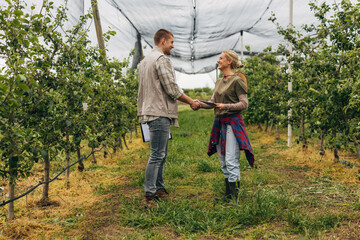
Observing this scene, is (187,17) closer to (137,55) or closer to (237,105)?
(137,55)

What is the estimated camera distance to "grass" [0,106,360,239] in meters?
2.65

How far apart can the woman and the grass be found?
1.10ft

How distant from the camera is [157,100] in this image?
3174mm

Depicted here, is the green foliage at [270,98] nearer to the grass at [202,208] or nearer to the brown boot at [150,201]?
the grass at [202,208]

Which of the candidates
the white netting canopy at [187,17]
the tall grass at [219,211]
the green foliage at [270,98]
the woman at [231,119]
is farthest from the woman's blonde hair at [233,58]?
the white netting canopy at [187,17]

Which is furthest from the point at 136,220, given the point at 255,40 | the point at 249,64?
the point at 255,40

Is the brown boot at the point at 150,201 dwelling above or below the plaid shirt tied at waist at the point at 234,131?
below

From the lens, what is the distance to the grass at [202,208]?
265 cm

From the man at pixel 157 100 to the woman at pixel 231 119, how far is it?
0.32 meters

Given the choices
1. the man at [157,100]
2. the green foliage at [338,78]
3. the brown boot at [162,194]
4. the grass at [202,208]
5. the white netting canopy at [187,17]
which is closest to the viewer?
the grass at [202,208]

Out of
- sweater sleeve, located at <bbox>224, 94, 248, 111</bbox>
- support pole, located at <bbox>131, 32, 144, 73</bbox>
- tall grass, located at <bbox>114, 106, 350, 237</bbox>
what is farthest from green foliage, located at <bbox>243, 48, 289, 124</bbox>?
support pole, located at <bbox>131, 32, 144, 73</bbox>

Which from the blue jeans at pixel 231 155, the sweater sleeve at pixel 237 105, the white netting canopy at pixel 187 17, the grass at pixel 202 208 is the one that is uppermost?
the white netting canopy at pixel 187 17

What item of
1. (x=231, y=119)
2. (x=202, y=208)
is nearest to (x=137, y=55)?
(x=231, y=119)

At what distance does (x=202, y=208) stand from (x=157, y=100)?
1238 mm
